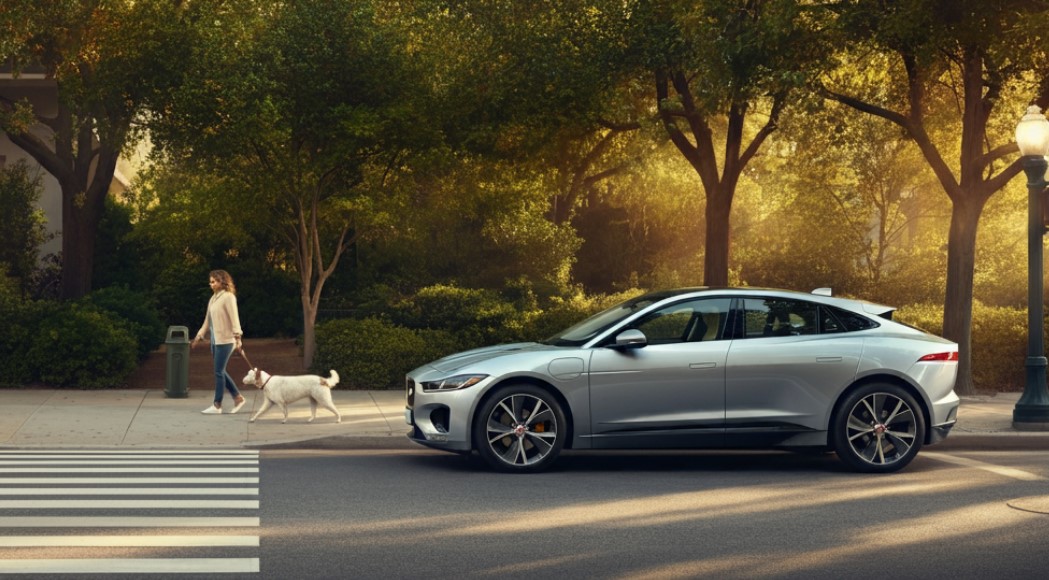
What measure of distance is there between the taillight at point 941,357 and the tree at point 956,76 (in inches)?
215

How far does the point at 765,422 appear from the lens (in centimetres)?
1121

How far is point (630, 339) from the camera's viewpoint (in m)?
11.0

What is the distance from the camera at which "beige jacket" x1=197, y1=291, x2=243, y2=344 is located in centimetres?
1496

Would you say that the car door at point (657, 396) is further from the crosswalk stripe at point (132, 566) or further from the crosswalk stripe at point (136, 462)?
the crosswalk stripe at point (132, 566)

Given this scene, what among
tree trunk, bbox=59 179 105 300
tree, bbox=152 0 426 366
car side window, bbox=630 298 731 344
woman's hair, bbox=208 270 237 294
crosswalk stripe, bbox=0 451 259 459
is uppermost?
tree, bbox=152 0 426 366

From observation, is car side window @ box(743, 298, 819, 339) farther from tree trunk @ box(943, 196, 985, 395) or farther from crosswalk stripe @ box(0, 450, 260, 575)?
tree trunk @ box(943, 196, 985, 395)

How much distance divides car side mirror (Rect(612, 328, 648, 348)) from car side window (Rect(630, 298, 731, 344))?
6.6 inches

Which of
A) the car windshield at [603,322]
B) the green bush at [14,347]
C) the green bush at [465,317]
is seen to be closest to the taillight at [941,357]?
the car windshield at [603,322]

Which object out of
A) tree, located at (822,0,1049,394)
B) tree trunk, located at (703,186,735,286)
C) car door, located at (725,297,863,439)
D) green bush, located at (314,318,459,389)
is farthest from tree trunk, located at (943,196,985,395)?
green bush, located at (314,318,459,389)

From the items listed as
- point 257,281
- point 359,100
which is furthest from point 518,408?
point 257,281

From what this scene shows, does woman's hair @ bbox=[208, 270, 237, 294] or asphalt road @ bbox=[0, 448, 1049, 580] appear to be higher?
woman's hair @ bbox=[208, 270, 237, 294]

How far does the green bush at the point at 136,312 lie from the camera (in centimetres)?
2155

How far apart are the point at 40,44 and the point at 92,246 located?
4666 mm

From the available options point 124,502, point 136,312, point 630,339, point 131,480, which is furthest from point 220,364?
point 136,312
